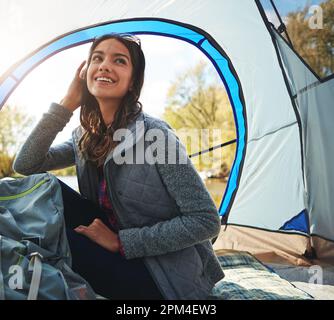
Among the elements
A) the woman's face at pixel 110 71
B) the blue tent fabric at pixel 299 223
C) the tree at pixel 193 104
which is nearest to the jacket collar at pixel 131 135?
the woman's face at pixel 110 71

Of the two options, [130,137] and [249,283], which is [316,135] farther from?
[130,137]

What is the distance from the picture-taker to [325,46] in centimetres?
139

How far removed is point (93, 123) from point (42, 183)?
0.23 metres

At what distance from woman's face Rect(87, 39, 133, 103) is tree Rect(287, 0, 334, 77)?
0.75 m

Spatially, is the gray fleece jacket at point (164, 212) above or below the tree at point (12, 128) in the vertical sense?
below

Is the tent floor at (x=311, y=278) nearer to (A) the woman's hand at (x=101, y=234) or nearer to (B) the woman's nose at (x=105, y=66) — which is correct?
(A) the woman's hand at (x=101, y=234)

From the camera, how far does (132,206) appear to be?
37.1 inches

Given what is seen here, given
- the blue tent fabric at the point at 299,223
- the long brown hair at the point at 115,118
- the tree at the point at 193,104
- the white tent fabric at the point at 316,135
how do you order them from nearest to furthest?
the long brown hair at the point at 115,118
the white tent fabric at the point at 316,135
the blue tent fabric at the point at 299,223
the tree at the point at 193,104

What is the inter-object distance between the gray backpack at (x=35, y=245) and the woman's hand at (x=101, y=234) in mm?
56

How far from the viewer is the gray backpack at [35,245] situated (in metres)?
0.79

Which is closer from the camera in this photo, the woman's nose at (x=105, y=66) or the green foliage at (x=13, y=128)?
the woman's nose at (x=105, y=66)

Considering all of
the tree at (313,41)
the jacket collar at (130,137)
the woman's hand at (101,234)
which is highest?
the tree at (313,41)

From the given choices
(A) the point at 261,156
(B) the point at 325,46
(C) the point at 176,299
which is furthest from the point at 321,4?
(C) the point at 176,299

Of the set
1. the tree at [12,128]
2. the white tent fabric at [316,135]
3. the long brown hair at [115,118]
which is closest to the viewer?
the long brown hair at [115,118]
